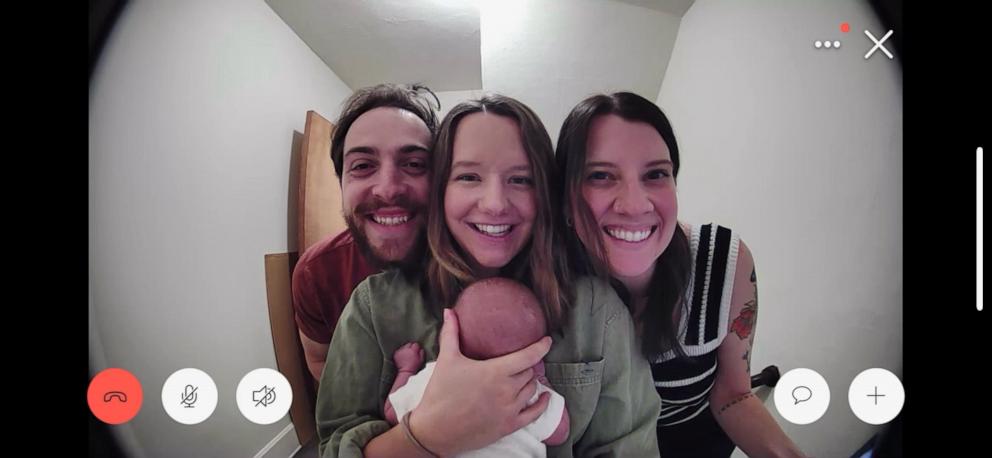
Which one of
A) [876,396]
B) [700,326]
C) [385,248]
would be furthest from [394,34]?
[876,396]

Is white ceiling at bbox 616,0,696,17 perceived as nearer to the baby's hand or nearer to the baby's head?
the baby's head

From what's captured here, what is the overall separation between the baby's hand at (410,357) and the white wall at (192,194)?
1.06 ft

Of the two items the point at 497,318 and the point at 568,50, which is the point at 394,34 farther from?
the point at 497,318

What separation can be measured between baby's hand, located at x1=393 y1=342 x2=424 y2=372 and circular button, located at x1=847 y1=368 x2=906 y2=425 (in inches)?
41.4

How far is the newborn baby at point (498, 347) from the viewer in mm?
1084

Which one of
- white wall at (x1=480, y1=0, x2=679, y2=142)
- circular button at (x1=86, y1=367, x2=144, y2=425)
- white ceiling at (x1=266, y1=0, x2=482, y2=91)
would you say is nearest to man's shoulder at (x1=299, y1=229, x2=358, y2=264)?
white ceiling at (x1=266, y1=0, x2=482, y2=91)

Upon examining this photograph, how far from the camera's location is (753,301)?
3.87 ft

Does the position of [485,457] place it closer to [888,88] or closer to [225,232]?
[225,232]

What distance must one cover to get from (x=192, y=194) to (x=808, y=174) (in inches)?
58.6

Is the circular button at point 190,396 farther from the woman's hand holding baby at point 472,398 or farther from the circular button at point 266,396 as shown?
the woman's hand holding baby at point 472,398

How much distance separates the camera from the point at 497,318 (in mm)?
1102
